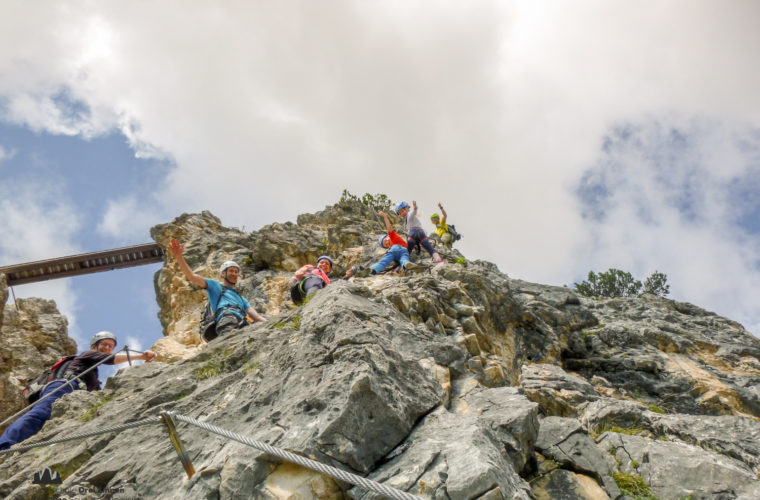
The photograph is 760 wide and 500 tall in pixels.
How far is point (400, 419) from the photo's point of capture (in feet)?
16.2

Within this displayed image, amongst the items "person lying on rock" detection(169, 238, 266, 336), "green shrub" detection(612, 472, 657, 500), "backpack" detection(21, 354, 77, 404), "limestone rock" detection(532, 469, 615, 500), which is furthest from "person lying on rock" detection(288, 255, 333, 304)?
"green shrub" detection(612, 472, 657, 500)

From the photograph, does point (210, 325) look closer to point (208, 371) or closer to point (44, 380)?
point (208, 371)

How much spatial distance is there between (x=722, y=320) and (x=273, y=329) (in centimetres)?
1773

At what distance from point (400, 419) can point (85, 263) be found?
24.3 meters

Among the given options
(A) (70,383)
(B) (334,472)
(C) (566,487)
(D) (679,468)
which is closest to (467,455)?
(B) (334,472)

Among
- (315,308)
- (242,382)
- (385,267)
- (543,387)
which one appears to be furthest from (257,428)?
(385,267)

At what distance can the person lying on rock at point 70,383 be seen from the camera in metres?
8.13

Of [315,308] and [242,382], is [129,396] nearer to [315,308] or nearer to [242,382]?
[242,382]

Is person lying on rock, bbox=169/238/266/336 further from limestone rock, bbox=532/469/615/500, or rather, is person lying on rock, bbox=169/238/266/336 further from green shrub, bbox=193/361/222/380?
limestone rock, bbox=532/469/615/500

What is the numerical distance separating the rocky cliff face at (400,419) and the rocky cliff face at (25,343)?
36.0 ft

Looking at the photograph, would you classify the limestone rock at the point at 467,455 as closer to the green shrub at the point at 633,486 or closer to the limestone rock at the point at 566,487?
the limestone rock at the point at 566,487

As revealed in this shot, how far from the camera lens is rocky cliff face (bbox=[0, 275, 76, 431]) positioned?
16.2m

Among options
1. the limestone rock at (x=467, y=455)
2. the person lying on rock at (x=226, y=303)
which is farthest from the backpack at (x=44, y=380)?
the limestone rock at (x=467, y=455)

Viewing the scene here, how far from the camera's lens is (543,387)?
27.3 ft
